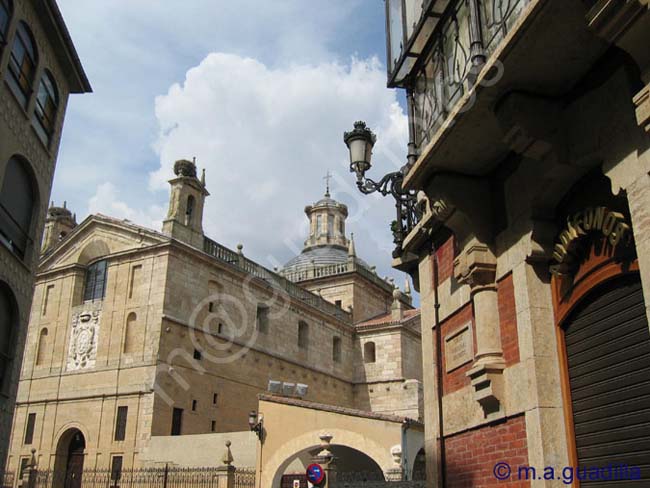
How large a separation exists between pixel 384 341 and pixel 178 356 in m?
16.0

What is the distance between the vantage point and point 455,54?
23.0ft

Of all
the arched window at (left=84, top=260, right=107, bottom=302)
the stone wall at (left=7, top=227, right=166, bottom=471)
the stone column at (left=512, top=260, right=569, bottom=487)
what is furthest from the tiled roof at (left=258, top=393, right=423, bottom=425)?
the arched window at (left=84, top=260, right=107, bottom=302)

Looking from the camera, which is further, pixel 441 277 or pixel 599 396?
pixel 441 277

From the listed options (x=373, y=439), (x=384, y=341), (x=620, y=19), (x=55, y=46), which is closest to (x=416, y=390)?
(x=384, y=341)

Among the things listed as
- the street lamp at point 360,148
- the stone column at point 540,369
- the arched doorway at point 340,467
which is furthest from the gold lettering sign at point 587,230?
the arched doorway at point 340,467

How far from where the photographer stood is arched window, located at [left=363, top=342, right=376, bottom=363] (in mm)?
40781

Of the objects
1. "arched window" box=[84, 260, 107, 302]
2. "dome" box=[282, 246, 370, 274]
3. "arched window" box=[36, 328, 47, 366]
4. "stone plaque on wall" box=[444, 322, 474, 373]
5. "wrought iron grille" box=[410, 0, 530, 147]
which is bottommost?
"stone plaque on wall" box=[444, 322, 474, 373]

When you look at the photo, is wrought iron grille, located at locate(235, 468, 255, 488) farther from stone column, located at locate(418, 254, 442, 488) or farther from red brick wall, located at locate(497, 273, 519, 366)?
red brick wall, located at locate(497, 273, 519, 366)

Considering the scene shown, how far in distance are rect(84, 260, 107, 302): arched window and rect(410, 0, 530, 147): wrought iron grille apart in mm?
24858

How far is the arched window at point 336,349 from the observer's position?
39275 mm

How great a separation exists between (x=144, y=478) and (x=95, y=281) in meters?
11.3

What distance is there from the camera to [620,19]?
431 cm

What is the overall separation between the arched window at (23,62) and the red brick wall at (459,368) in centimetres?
957

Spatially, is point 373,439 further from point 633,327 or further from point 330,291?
point 330,291
